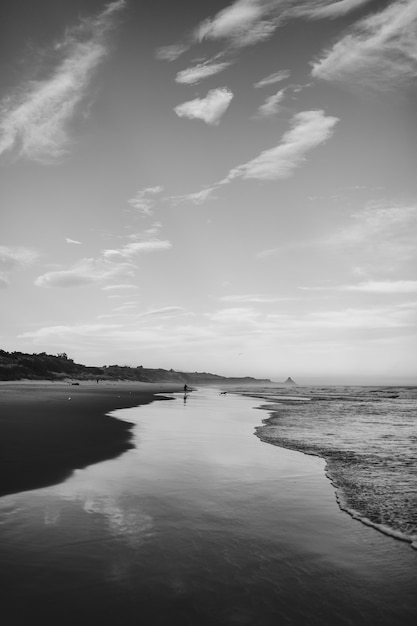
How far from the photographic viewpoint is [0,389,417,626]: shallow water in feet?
17.3

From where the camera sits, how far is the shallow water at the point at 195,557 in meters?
5.27

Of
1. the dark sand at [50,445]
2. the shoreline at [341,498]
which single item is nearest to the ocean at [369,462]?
the shoreline at [341,498]

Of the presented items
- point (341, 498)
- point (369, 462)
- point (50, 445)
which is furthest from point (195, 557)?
point (50, 445)

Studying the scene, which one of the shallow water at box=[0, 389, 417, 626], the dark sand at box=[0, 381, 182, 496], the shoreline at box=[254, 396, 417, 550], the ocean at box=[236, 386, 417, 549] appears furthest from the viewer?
the dark sand at box=[0, 381, 182, 496]

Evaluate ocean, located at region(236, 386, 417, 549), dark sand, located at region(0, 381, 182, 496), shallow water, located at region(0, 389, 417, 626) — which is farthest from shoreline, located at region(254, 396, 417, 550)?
dark sand, located at region(0, 381, 182, 496)

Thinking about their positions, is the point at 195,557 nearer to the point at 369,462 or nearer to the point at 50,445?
the point at 369,462

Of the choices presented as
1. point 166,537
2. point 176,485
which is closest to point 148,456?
point 176,485

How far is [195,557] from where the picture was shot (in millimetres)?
6801

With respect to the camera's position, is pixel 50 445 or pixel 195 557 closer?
pixel 195 557

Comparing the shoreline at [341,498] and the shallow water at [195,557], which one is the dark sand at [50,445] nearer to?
the shallow water at [195,557]

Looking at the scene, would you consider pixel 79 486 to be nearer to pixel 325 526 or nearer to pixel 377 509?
pixel 325 526

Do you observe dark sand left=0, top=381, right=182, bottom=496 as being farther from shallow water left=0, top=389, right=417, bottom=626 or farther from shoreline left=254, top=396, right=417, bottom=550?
shoreline left=254, top=396, right=417, bottom=550

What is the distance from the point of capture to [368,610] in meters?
5.42

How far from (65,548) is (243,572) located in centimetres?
302
